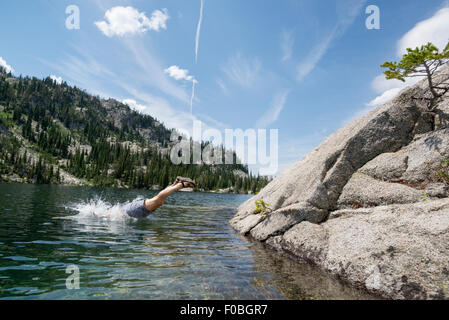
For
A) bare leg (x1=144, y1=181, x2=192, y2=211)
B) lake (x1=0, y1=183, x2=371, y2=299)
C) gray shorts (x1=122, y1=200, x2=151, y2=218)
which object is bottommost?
lake (x1=0, y1=183, x2=371, y2=299)

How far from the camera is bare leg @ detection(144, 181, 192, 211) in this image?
13121 mm

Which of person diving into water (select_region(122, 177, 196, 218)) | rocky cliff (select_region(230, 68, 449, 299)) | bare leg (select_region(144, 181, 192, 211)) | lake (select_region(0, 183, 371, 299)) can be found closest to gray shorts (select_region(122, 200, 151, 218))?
person diving into water (select_region(122, 177, 196, 218))

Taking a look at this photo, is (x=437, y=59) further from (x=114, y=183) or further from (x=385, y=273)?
(x=114, y=183)

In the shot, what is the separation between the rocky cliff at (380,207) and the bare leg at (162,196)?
4.69 m

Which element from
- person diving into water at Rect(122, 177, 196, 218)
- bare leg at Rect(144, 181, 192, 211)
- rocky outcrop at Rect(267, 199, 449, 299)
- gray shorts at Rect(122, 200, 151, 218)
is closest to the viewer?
rocky outcrop at Rect(267, 199, 449, 299)

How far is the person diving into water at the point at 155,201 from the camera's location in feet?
43.5

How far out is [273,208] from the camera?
1225 centimetres

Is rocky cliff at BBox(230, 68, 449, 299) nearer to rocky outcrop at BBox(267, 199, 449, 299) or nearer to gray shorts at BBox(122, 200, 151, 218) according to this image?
rocky outcrop at BBox(267, 199, 449, 299)

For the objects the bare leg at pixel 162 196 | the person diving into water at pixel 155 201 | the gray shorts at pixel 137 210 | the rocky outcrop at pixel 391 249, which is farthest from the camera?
the gray shorts at pixel 137 210

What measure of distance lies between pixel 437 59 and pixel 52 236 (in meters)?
17.7

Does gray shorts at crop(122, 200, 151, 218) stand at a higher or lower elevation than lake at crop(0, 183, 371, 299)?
higher

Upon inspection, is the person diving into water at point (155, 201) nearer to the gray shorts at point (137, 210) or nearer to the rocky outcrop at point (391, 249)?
the gray shorts at point (137, 210)

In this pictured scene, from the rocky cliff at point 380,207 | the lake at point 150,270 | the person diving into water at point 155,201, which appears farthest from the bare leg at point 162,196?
the rocky cliff at point 380,207

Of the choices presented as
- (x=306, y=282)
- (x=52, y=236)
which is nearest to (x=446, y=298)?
(x=306, y=282)
